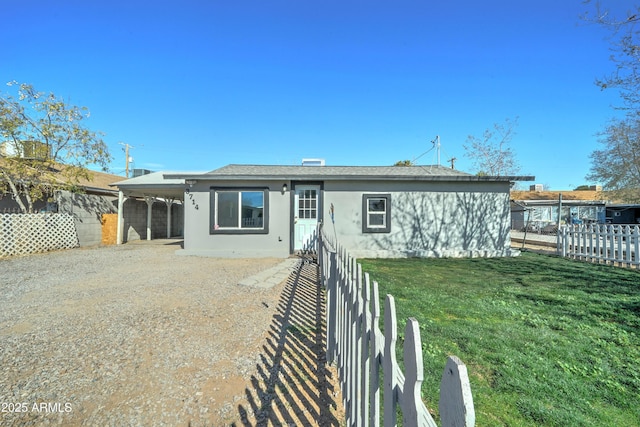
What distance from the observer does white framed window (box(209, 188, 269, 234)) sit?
9594mm

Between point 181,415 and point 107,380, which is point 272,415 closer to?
point 181,415

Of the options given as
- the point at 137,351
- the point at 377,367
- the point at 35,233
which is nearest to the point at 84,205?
the point at 35,233

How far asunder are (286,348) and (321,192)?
23.2 ft

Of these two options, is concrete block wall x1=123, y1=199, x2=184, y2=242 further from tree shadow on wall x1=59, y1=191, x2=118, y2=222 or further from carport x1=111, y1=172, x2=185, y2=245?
tree shadow on wall x1=59, y1=191, x2=118, y2=222

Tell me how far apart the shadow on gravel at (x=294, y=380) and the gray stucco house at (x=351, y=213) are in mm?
5704

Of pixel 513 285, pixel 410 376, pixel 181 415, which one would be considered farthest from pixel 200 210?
pixel 410 376

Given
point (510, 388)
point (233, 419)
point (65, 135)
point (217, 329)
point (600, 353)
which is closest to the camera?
point (233, 419)

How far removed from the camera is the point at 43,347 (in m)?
3.18

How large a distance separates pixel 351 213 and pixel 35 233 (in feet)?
36.5

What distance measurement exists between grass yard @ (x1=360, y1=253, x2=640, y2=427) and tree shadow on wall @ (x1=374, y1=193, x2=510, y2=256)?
3.45 m

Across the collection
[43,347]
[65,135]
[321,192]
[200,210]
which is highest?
[65,135]

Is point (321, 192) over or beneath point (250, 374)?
over

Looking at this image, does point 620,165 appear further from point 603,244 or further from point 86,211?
point 86,211

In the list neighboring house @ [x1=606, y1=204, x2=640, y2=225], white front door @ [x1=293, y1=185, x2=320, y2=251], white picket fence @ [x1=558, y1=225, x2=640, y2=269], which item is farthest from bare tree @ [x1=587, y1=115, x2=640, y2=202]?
white front door @ [x1=293, y1=185, x2=320, y2=251]
